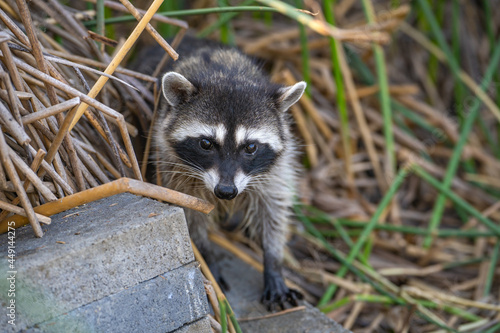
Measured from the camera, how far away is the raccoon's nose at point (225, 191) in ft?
8.33

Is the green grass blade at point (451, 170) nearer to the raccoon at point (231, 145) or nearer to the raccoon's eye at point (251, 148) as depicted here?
the raccoon at point (231, 145)

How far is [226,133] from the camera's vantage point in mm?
2699

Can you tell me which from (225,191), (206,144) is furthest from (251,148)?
(225,191)

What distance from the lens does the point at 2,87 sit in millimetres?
2133

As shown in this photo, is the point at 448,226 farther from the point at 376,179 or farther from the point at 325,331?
the point at 325,331

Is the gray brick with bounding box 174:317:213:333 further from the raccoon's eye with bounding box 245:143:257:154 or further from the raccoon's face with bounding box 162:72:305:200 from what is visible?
the raccoon's eye with bounding box 245:143:257:154

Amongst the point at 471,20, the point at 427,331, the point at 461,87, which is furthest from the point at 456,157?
the point at 471,20

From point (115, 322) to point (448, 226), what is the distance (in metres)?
3.49

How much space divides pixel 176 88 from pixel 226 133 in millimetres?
385

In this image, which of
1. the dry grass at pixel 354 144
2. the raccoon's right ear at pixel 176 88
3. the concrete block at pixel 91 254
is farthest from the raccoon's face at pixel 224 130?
the concrete block at pixel 91 254

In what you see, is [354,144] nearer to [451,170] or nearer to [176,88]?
[451,170]

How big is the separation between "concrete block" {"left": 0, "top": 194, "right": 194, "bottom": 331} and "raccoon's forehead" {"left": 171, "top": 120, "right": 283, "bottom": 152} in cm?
62

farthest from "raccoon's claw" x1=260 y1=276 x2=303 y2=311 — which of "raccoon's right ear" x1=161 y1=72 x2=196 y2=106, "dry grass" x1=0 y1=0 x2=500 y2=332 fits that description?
"raccoon's right ear" x1=161 y1=72 x2=196 y2=106

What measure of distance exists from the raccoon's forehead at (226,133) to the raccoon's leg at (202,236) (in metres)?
0.45
